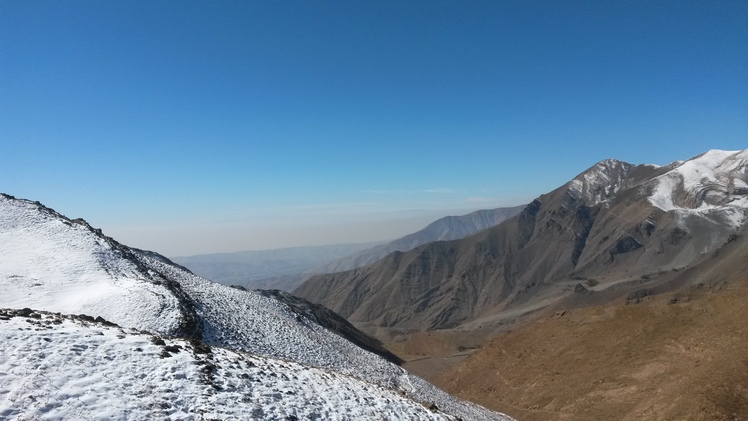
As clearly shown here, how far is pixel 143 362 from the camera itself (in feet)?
38.0

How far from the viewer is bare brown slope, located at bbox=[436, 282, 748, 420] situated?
24.1 metres

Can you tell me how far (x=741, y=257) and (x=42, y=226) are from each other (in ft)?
448

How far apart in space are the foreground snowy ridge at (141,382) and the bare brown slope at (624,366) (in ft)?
61.6

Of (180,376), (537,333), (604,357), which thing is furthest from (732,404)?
(180,376)

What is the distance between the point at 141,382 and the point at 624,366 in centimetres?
3393

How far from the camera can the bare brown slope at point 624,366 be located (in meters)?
24.1

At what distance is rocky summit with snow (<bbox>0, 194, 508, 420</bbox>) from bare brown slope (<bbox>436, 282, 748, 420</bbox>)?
7.58 m

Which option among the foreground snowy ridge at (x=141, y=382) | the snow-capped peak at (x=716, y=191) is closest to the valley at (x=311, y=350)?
the foreground snowy ridge at (x=141, y=382)

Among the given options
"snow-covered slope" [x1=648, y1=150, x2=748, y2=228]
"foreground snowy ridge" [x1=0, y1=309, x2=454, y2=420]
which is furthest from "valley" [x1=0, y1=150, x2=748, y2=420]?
"snow-covered slope" [x1=648, y1=150, x2=748, y2=228]

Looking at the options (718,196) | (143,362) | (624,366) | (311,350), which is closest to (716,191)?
(718,196)

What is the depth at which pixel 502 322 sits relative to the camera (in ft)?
431

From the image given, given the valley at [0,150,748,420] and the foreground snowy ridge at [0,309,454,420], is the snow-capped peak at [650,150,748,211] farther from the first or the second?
the foreground snowy ridge at [0,309,454,420]

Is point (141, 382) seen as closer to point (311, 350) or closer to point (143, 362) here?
point (143, 362)

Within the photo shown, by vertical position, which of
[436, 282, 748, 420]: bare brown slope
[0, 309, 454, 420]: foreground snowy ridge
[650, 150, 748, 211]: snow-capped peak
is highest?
[650, 150, 748, 211]: snow-capped peak
